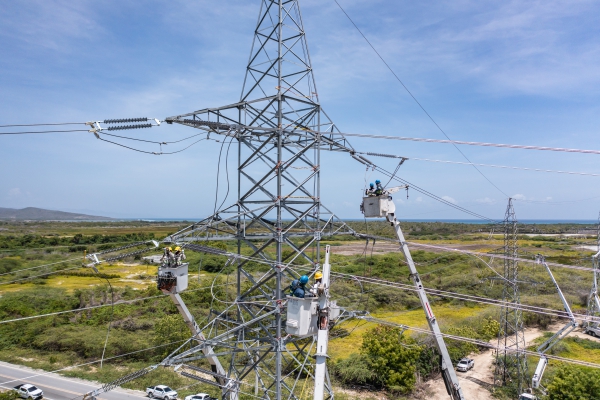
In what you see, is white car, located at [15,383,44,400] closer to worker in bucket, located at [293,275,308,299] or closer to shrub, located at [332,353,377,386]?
shrub, located at [332,353,377,386]

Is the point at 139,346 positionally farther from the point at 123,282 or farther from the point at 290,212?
the point at 290,212

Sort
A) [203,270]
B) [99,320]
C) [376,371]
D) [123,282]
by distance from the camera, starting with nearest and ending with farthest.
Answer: [376,371], [99,320], [123,282], [203,270]

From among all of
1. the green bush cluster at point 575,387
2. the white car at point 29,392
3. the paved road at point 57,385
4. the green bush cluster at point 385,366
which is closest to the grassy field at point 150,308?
the paved road at point 57,385

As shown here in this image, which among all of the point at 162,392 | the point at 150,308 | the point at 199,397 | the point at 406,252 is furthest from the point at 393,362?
the point at 150,308

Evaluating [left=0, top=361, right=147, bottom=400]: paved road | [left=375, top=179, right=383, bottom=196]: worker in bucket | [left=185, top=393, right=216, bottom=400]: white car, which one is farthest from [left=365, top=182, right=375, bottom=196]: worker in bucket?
[left=0, top=361, right=147, bottom=400]: paved road

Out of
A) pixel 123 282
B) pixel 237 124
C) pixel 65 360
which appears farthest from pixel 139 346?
pixel 237 124

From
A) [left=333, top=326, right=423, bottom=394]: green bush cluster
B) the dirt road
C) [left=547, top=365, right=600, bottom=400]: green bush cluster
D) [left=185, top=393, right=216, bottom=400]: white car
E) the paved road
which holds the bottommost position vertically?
the paved road

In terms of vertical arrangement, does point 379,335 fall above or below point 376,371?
above
